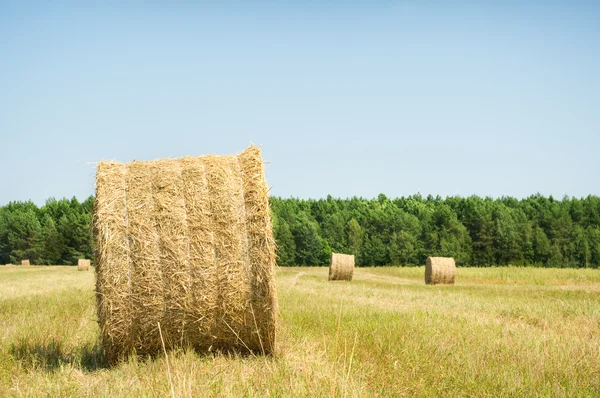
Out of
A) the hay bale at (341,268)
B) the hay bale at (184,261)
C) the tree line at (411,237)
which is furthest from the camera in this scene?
the tree line at (411,237)

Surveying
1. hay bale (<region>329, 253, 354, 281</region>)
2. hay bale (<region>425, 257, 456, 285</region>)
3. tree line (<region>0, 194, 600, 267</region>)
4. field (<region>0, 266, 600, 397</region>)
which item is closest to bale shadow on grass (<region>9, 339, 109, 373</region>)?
field (<region>0, 266, 600, 397</region>)

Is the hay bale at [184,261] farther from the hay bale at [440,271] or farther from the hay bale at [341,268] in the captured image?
the hay bale at [440,271]

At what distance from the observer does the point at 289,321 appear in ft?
30.8

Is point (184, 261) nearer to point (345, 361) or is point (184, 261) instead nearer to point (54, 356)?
point (54, 356)

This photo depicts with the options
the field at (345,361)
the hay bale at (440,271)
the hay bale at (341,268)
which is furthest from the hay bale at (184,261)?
the hay bale at (440,271)

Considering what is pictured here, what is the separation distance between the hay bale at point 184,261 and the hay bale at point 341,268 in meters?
21.7

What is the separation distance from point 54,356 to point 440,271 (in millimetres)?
23151

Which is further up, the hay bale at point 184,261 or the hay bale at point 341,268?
the hay bale at point 184,261

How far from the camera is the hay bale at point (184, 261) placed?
22.1 feet

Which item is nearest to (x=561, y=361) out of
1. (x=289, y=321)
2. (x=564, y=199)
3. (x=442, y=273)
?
(x=289, y=321)

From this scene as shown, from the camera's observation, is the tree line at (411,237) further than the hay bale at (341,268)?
Yes

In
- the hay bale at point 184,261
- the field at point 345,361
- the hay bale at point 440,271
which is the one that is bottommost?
the hay bale at point 440,271

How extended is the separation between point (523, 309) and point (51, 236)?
60.4 m

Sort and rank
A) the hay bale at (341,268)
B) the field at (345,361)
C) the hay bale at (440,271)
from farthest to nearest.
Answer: the hay bale at (341,268)
the hay bale at (440,271)
the field at (345,361)
